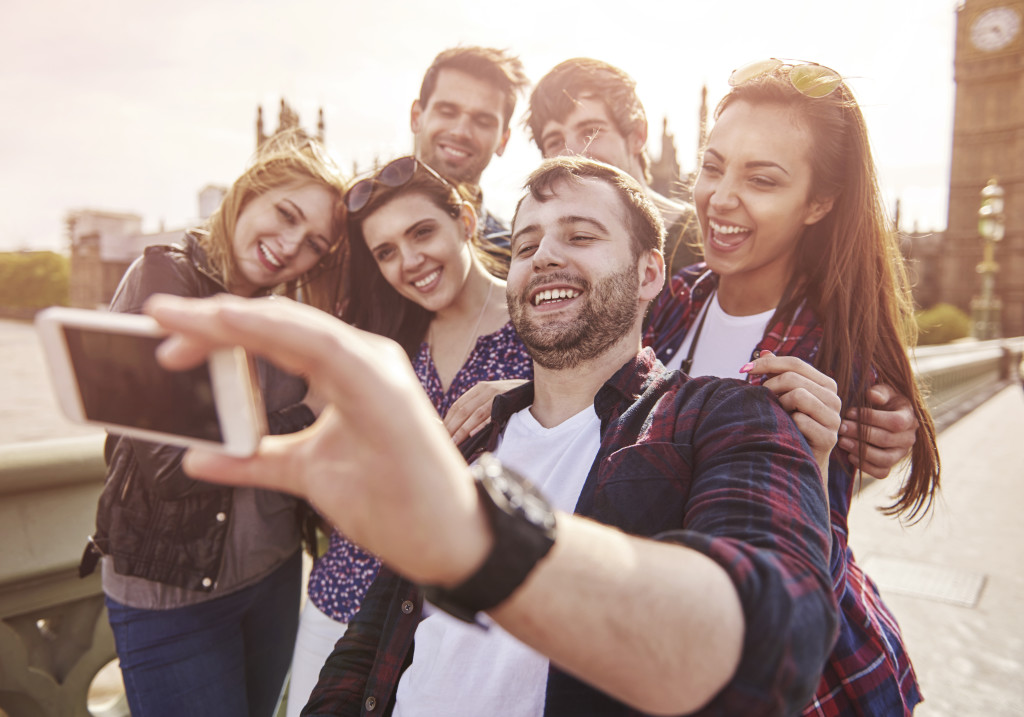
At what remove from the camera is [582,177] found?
2084 mm

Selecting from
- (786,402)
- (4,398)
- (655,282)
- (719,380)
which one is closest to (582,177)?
(655,282)

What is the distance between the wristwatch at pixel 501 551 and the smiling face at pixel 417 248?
6.29 ft

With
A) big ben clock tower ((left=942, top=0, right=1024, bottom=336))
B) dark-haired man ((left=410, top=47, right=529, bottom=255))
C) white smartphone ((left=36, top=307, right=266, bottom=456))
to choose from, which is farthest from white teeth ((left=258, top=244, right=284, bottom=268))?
big ben clock tower ((left=942, top=0, right=1024, bottom=336))

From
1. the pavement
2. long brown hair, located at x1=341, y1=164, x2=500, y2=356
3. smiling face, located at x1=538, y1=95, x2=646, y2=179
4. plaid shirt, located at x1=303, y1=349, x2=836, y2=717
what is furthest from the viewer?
smiling face, located at x1=538, y1=95, x2=646, y2=179

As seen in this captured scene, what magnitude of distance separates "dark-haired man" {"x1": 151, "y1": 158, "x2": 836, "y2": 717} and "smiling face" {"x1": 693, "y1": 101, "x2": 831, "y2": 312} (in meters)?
0.74

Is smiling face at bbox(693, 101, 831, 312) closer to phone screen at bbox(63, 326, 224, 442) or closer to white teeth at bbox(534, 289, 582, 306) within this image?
white teeth at bbox(534, 289, 582, 306)

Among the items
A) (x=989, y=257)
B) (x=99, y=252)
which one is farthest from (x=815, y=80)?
(x=99, y=252)

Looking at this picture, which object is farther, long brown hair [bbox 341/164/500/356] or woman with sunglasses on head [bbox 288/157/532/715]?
long brown hair [bbox 341/164/500/356]

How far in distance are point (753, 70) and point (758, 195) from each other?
0.44m

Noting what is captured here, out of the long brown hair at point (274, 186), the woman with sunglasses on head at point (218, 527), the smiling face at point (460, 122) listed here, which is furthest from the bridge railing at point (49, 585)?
the smiling face at point (460, 122)

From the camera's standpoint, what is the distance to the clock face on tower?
144ft

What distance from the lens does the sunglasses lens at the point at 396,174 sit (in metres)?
2.69

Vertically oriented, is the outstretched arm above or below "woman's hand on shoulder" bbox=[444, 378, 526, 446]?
above

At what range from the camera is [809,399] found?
156 cm
